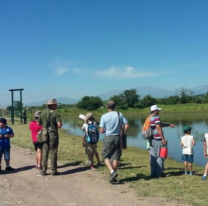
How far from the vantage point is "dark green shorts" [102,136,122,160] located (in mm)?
7250

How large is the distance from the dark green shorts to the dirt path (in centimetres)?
67

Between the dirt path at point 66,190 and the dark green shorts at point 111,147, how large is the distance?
67 centimetres

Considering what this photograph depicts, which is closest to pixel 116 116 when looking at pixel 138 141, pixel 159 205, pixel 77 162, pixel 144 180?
pixel 144 180

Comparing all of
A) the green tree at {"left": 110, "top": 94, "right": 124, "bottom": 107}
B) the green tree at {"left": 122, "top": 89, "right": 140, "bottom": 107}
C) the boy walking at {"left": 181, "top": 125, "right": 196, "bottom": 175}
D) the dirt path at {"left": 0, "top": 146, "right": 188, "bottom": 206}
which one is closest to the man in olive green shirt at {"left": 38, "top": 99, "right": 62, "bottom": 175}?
the dirt path at {"left": 0, "top": 146, "right": 188, "bottom": 206}

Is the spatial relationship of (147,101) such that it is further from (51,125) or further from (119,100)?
(51,125)

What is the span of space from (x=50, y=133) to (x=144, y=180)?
2.64m

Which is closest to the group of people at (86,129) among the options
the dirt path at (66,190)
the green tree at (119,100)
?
the dirt path at (66,190)

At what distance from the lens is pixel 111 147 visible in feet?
23.9

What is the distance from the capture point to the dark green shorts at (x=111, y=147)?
7250 mm

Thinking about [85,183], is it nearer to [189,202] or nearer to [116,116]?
[116,116]

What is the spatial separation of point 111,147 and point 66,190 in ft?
4.54

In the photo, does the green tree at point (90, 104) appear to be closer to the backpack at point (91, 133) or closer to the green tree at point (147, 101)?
the green tree at point (147, 101)

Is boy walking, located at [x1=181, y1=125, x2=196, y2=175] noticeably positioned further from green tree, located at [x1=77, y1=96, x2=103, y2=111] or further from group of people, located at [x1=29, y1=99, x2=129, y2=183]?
green tree, located at [x1=77, y1=96, x2=103, y2=111]

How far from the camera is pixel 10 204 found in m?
6.15
